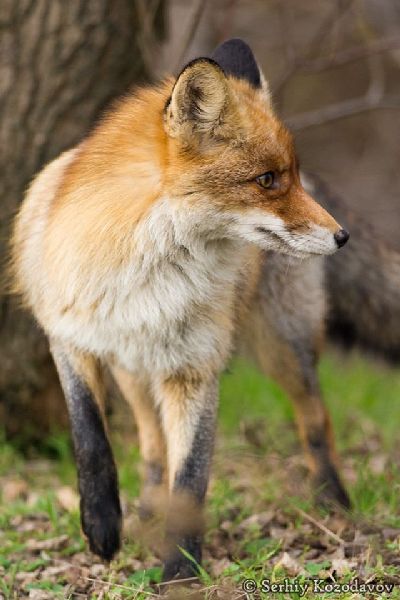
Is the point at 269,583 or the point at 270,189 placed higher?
the point at 270,189

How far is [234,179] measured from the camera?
11.5 feet

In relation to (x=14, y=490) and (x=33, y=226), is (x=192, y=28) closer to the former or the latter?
(x=33, y=226)

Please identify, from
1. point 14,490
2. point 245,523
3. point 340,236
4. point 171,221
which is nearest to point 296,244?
point 340,236

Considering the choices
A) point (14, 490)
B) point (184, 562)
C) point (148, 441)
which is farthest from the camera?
point (14, 490)

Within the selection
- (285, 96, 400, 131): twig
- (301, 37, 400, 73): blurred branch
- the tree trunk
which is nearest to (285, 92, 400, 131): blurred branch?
(285, 96, 400, 131): twig

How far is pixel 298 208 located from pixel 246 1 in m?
5.17


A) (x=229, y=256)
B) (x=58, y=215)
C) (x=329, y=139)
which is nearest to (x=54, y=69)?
(x=58, y=215)

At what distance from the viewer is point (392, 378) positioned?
719cm

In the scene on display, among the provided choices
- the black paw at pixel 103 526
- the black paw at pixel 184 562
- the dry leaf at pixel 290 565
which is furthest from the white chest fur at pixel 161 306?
the dry leaf at pixel 290 565

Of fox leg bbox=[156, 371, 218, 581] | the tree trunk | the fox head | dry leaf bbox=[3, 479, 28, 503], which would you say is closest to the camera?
the fox head

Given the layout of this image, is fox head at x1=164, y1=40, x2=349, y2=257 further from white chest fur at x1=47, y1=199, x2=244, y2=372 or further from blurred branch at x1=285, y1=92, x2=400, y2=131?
blurred branch at x1=285, y1=92, x2=400, y2=131

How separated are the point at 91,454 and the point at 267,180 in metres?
1.41

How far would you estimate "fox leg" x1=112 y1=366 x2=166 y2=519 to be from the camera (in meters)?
4.54

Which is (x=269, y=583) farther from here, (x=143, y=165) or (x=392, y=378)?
(x=392, y=378)
